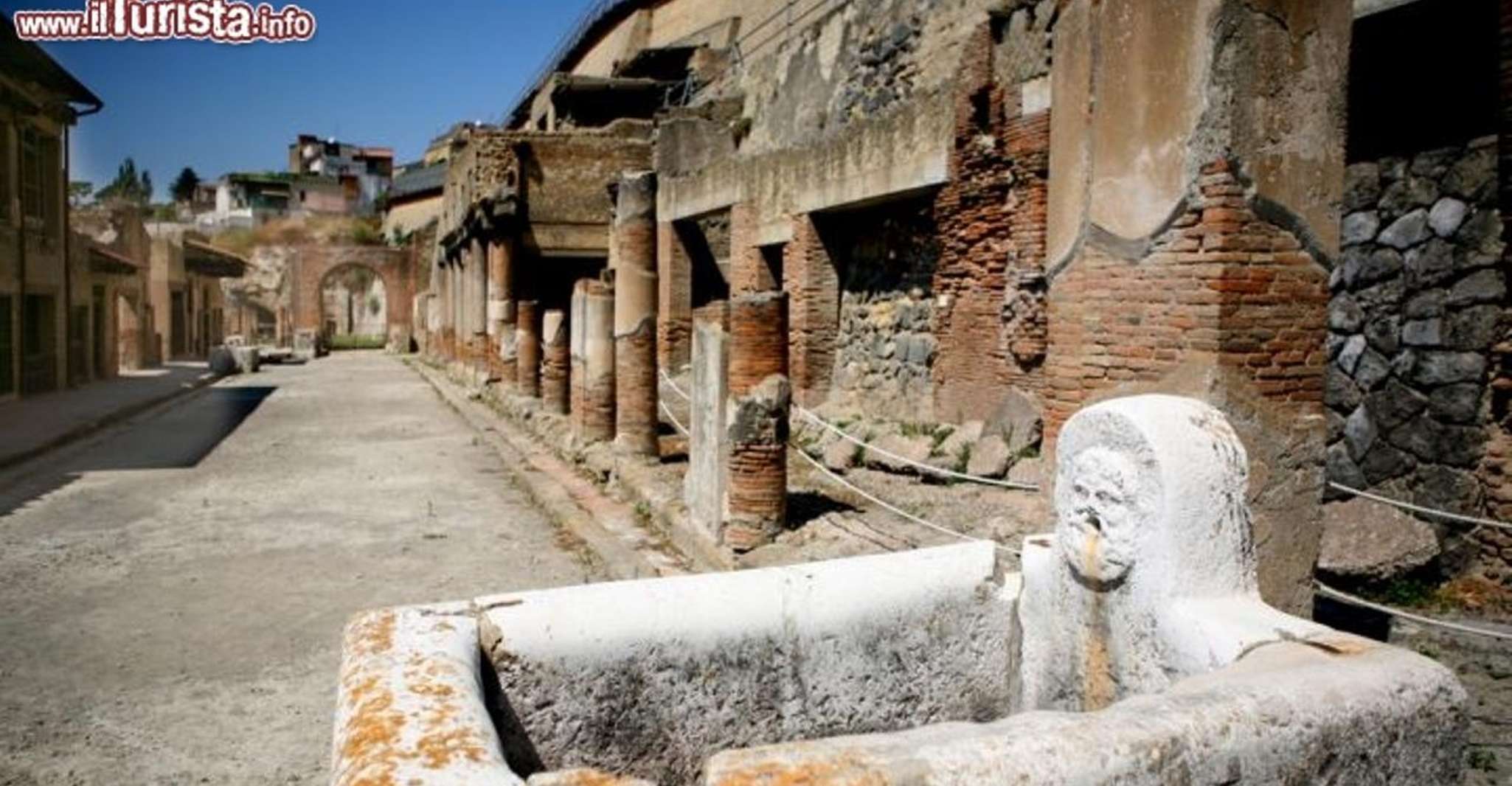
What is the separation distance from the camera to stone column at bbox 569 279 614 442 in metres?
10.9

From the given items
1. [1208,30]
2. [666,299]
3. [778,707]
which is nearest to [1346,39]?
[1208,30]

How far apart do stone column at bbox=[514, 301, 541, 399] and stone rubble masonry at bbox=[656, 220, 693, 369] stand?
2021mm

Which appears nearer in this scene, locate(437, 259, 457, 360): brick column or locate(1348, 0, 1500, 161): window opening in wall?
locate(1348, 0, 1500, 161): window opening in wall

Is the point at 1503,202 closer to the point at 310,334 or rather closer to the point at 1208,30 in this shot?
the point at 1208,30

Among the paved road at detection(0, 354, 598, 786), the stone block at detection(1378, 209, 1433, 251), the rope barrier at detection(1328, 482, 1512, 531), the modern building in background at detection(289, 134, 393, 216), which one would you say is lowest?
the paved road at detection(0, 354, 598, 786)

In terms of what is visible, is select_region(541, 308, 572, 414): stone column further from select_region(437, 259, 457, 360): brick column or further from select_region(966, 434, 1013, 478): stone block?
select_region(437, 259, 457, 360): brick column

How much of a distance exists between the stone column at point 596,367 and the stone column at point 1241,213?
273 inches

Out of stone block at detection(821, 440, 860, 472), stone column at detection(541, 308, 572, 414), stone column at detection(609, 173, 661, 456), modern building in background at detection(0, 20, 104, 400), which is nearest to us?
stone block at detection(821, 440, 860, 472)

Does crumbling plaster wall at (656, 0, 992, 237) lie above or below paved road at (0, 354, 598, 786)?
above

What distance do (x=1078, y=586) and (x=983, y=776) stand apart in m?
1.06

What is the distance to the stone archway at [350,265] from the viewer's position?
42.8 m

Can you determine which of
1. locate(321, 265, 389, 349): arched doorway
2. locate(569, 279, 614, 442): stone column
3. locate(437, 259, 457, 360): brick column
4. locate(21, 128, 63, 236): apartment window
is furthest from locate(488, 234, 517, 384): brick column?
locate(321, 265, 389, 349): arched doorway

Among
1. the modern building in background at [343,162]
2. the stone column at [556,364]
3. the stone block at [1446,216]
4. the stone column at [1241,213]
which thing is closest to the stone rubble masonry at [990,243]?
the stone block at [1446,216]

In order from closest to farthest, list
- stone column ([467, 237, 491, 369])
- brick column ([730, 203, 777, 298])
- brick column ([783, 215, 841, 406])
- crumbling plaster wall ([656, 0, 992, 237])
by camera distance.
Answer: crumbling plaster wall ([656, 0, 992, 237]) → brick column ([783, 215, 841, 406]) → brick column ([730, 203, 777, 298]) → stone column ([467, 237, 491, 369])
